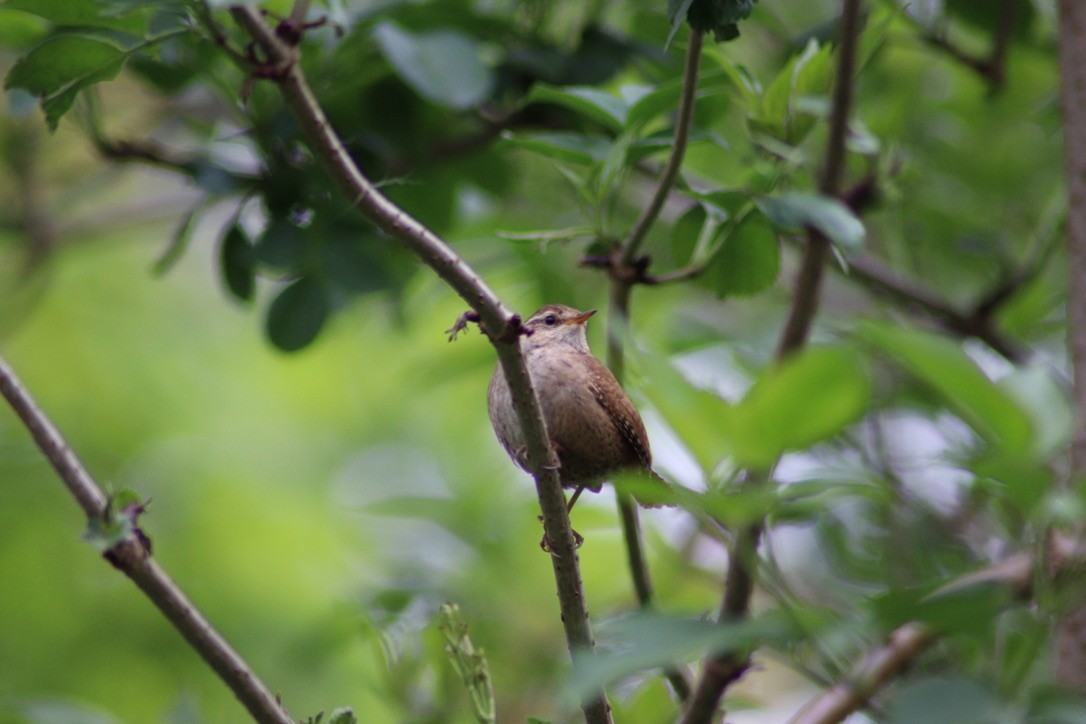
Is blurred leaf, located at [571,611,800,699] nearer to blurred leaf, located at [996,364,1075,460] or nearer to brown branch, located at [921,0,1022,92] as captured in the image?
blurred leaf, located at [996,364,1075,460]

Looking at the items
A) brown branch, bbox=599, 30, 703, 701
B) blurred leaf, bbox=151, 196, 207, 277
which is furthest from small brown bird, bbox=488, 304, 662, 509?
blurred leaf, bbox=151, 196, 207, 277

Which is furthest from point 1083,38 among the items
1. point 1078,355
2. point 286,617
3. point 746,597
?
point 286,617

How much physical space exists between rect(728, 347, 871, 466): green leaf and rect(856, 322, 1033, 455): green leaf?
0.06 metres

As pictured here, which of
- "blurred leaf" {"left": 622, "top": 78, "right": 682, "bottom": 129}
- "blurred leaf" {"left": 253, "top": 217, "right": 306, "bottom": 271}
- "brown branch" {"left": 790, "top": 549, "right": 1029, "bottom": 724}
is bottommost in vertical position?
"brown branch" {"left": 790, "top": 549, "right": 1029, "bottom": 724}

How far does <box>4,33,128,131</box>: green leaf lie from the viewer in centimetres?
246

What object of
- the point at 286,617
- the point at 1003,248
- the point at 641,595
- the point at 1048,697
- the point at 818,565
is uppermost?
the point at 1048,697

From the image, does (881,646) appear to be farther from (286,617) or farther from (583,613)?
(286,617)

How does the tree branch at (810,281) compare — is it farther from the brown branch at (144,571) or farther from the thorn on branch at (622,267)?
the brown branch at (144,571)

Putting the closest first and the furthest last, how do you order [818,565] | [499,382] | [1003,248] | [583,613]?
1. [583,613]
2. [499,382]
3. [1003,248]
4. [818,565]

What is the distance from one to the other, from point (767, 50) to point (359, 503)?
2.47m

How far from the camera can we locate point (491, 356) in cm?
378

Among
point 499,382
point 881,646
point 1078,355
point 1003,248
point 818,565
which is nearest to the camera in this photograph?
point 881,646

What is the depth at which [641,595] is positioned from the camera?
2.90 metres

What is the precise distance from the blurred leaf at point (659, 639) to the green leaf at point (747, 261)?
139 cm
